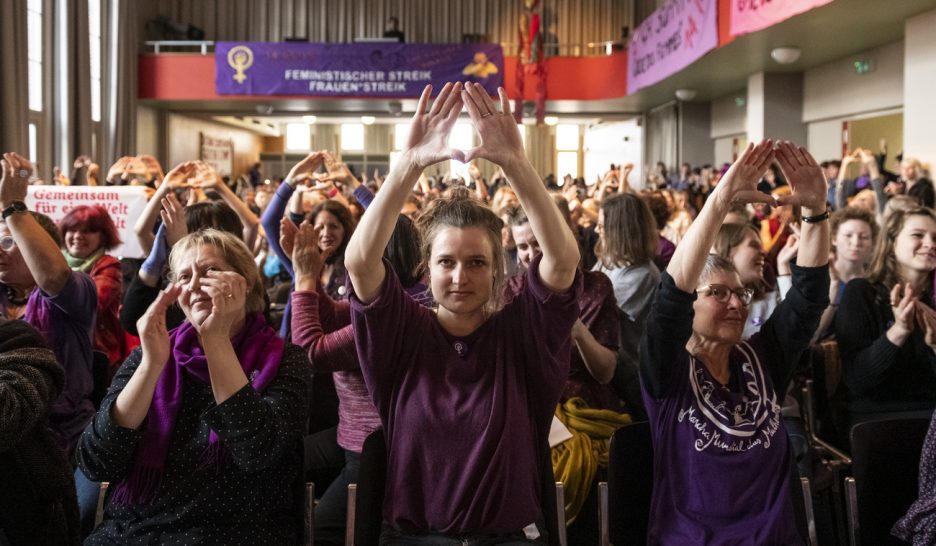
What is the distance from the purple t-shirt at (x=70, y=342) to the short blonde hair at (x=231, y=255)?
0.87 metres

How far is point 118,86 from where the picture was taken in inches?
653

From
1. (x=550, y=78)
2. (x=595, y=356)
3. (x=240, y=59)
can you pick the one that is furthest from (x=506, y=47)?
(x=595, y=356)

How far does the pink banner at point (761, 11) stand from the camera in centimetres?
839

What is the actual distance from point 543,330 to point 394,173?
510 mm

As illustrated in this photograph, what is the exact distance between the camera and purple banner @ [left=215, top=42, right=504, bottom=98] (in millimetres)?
16938

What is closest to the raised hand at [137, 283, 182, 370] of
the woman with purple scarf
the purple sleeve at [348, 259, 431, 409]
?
the woman with purple scarf

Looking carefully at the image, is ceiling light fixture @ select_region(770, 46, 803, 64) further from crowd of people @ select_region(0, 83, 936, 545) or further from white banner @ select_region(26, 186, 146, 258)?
crowd of people @ select_region(0, 83, 936, 545)

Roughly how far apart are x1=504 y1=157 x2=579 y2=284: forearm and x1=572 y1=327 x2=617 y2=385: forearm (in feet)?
2.84

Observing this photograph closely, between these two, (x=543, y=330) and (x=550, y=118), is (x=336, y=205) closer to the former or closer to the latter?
(x=543, y=330)

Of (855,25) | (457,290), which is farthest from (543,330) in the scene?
(855,25)

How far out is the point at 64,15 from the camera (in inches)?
Result: 559

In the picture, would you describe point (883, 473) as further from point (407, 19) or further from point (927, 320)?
point (407, 19)

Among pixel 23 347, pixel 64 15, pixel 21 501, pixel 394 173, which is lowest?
pixel 21 501

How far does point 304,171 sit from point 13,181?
142 cm
